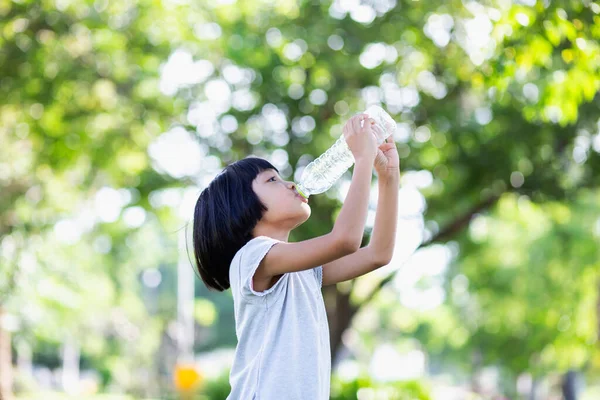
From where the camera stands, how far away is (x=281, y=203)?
2.90m

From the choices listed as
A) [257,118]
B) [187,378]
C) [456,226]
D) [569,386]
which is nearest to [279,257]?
[257,118]

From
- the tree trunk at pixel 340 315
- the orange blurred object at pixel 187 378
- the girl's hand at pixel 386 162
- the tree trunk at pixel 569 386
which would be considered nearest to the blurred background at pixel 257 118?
the tree trunk at pixel 340 315

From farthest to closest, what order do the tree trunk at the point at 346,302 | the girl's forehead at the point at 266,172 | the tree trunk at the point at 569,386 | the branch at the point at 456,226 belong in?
the tree trunk at the point at 569,386
the tree trunk at the point at 346,302
the branch at the point at 456,226
the girl's forehead at the point at 266,172

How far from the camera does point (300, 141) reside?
1062 centimetres

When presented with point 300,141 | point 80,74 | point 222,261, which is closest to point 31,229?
point 80,74

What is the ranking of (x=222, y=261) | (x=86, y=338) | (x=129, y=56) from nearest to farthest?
1. (x=222, y=261)
2. (x=129, y=56)
3. (x=86, y=338)

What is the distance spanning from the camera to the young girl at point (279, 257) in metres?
2.64

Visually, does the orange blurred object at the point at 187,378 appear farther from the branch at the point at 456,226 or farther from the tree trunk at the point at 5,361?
the branch at the point at 456,226

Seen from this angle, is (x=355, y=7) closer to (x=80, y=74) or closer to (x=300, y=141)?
(x=300, y=141)

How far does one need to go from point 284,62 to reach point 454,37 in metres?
2.14

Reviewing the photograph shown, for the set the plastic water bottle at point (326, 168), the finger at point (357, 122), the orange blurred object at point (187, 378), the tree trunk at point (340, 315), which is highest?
the finger at point (357, 122)

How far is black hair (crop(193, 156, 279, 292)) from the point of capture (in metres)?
2.93

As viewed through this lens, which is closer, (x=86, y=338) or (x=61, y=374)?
(x=86, y=338)

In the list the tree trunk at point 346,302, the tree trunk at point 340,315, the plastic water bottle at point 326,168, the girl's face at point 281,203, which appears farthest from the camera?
the tree trunk at point 340,315
